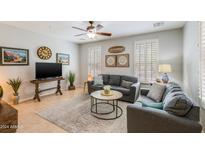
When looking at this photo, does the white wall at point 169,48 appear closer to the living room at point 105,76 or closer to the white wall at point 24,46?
the living room at point 105,76

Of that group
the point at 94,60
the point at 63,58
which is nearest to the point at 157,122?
the point at 94,60

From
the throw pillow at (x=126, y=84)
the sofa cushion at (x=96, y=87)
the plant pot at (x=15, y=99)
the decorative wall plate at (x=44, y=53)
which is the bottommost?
the plant pot at (x=15, y=99)

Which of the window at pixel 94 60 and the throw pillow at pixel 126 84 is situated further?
the window at pixel 94 60

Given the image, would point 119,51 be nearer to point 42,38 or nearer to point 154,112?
point 42,38

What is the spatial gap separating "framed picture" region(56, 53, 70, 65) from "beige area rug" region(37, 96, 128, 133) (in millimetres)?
2654

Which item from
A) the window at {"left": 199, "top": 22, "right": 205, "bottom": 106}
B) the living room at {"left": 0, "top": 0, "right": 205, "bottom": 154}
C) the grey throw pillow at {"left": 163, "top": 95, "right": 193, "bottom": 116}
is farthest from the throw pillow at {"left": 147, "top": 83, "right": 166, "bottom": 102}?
the grey throw pillow at {"left": 163, "top": 95, "right": 193, "bottom": 116}

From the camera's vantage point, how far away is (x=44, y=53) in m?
4.57

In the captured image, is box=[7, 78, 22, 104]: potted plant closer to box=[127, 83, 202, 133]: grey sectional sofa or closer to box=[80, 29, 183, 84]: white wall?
box=[127, 83, 202, 133]: grey sectional sofa

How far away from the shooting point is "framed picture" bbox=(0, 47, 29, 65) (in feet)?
11.3

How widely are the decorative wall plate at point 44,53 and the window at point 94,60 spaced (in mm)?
2036

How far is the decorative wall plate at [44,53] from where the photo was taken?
4.39 metres

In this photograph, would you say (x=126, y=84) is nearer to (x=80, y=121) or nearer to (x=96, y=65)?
(x=96, y=65)

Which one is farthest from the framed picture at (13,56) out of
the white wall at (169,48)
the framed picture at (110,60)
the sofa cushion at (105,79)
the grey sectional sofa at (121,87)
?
the white wall at (169,48)
